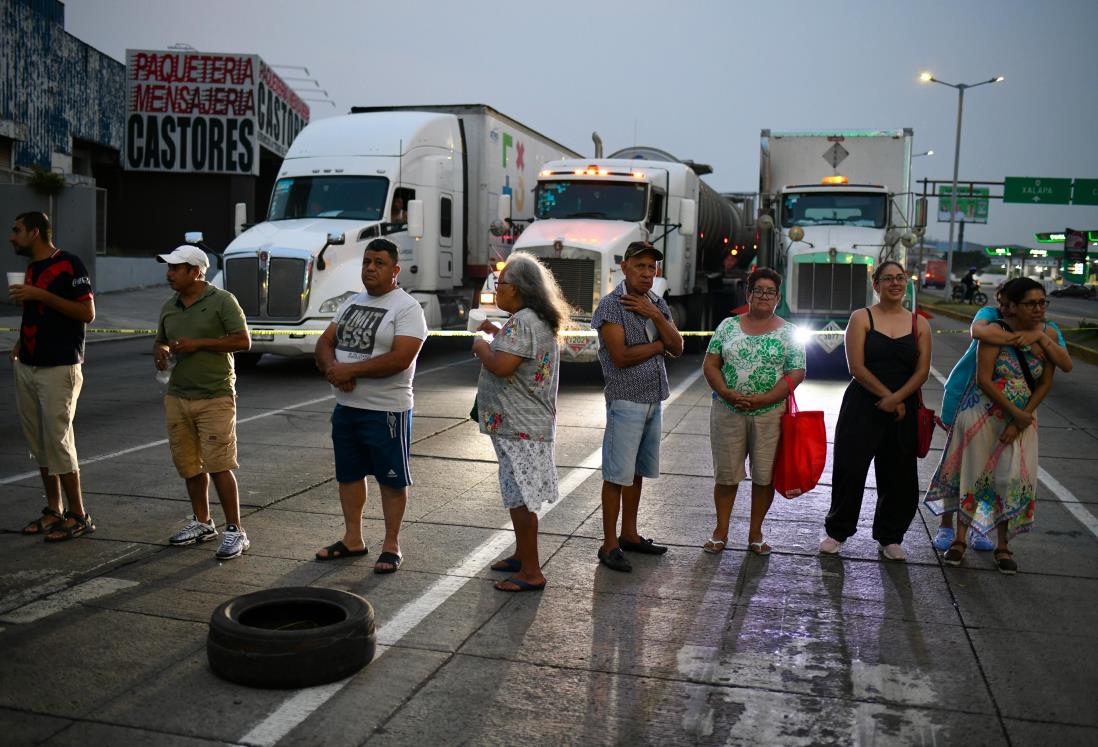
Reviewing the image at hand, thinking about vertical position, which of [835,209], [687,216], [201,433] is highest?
[835,209]

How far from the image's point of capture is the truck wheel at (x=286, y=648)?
447 centimetres

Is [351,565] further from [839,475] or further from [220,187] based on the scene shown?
[220,187]

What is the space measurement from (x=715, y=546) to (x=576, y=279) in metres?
10.1

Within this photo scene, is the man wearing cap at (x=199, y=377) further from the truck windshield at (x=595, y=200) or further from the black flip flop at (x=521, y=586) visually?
the truck windshield at (x=595, y=200)

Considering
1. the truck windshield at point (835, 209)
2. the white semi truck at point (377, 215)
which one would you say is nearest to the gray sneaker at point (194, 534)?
the white semi truck at point (377, 215)

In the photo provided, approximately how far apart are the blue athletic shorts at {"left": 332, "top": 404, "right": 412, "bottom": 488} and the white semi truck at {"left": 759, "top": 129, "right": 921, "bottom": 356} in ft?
39.5

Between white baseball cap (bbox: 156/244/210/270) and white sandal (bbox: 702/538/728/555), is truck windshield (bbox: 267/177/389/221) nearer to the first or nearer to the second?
white baseball cap (bbox: 156/244/210/270)

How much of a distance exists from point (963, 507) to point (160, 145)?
3641 cm

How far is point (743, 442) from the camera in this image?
6723 millimetres

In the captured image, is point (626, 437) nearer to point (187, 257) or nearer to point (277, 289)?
point (187, 257)

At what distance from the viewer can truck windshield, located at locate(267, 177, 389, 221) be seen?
17.4 meters

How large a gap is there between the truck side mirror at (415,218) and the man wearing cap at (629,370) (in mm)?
10880

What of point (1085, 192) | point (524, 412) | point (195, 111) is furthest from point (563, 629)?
point (1085, 192)

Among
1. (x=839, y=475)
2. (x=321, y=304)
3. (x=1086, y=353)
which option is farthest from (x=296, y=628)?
(x=1086, y=353)
